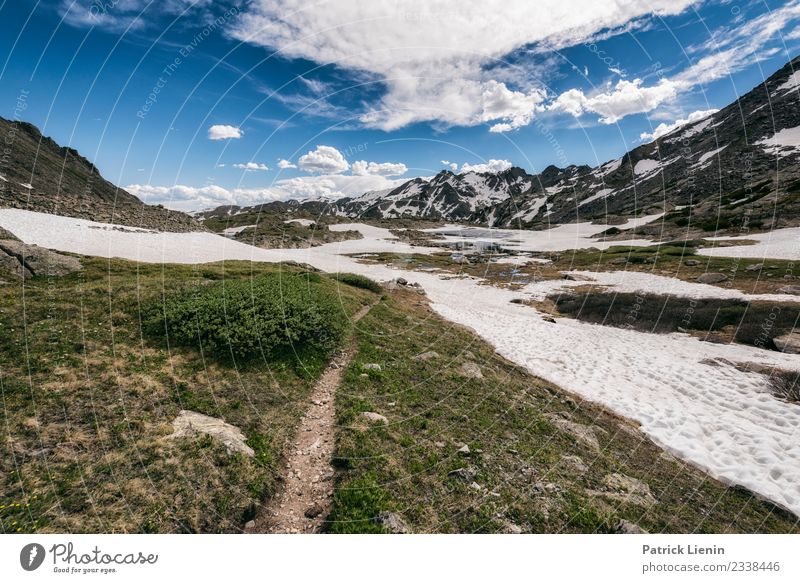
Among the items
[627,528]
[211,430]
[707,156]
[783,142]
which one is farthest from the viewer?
[707,156]

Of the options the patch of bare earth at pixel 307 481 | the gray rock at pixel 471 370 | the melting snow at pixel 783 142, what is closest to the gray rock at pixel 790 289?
the gray rock at pixel 471 370

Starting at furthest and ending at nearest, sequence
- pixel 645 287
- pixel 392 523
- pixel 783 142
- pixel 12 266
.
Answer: pixel 783 142 < pixel 645 287 < pixel 12 266 < pixel 392 523

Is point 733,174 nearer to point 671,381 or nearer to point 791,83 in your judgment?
point 791,83

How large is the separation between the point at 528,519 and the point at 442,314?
2355 centimetres

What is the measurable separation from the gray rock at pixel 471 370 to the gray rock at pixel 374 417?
588 centimetres

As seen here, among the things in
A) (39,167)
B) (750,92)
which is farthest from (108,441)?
(750,92)

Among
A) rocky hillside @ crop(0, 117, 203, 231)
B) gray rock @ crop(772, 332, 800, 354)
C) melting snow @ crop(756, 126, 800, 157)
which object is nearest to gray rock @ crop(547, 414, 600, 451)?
gray rock @ crop(772, 332, 800, 354)

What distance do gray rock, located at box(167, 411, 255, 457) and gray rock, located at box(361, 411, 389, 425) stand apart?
4.07 metres

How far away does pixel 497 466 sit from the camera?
1022 cm

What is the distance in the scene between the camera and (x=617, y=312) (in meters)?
31.2

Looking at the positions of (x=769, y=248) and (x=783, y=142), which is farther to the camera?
(x=783, y=142)
